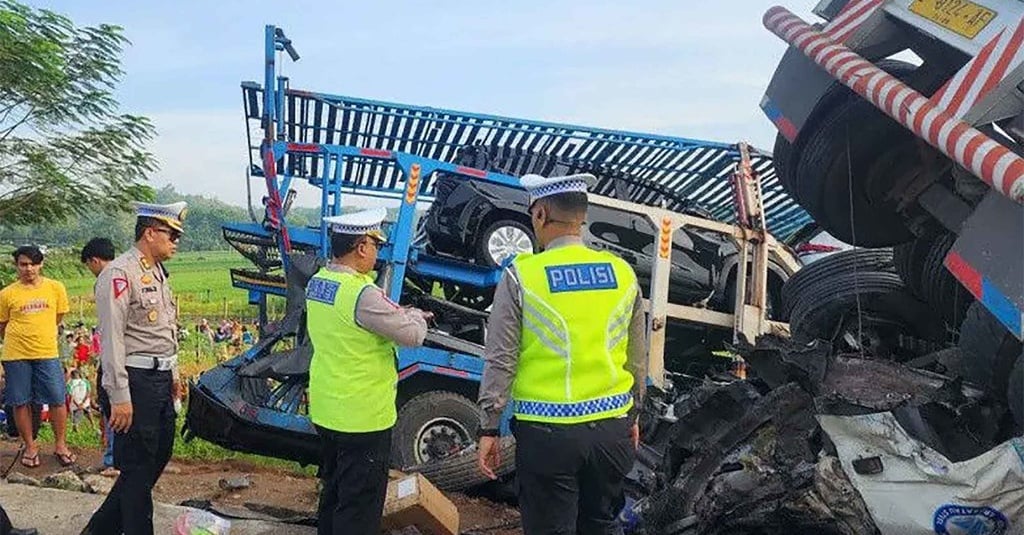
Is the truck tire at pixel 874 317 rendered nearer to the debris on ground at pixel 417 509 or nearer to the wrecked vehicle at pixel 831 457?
the wrecked vehicle at pixel 831 457

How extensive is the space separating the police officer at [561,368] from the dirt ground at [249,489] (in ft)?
6.80

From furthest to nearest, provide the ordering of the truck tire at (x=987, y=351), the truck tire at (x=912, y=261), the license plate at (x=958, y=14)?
the truck tire at (x=912, y=261) < the truck tire at (x=987, y=351) < the license plate at (x=958, y=14)

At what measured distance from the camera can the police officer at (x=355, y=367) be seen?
10.2 feet

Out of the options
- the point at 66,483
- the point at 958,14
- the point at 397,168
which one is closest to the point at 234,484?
the point at 66,483

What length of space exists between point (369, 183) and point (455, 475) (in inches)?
98.4

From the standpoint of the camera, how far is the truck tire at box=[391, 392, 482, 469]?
17.6 feet

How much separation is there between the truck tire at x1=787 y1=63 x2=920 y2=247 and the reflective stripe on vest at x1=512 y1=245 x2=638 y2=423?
5.14 ft

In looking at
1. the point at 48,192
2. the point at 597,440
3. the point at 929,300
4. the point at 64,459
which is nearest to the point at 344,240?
the point at 597,440

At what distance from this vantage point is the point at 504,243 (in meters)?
6.03

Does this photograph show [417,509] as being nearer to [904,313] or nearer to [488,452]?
[488,452]

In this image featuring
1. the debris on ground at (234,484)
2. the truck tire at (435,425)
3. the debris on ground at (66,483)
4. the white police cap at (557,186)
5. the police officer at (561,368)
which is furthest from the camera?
the debris on ground at (234,484)

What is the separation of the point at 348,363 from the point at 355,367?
0.03 m

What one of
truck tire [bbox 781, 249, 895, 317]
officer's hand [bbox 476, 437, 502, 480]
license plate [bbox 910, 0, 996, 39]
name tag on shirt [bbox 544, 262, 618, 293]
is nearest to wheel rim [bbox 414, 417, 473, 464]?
truck tire [bbox 781, 249, 895, 317]

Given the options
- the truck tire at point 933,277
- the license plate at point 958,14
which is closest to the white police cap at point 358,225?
the license plate at point 958,14
